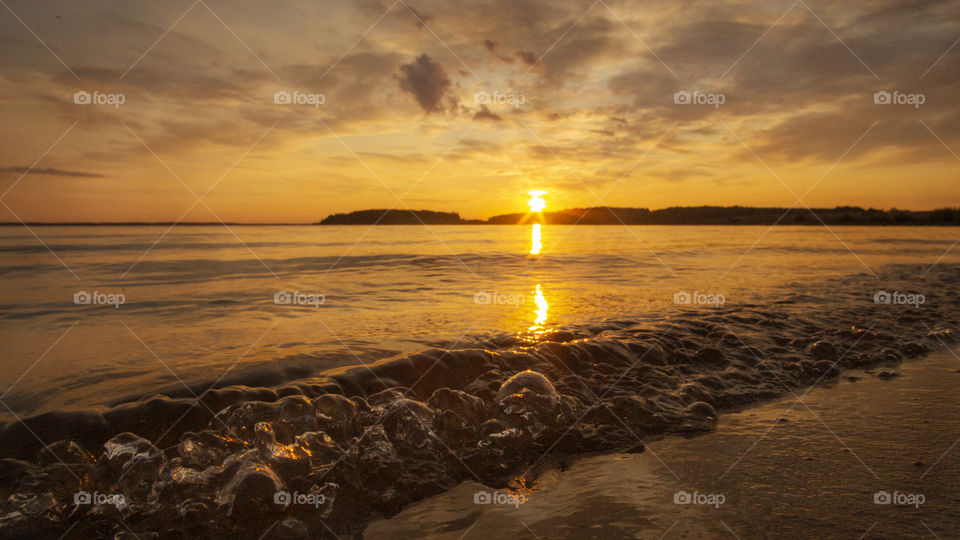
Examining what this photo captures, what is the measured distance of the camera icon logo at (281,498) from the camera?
3.30 m

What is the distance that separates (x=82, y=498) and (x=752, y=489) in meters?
4.20

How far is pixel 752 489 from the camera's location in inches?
131

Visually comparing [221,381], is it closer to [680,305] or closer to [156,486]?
[156,486]

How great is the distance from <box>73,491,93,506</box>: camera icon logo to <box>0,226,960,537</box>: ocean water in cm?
5

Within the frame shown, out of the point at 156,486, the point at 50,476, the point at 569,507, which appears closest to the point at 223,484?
the point at 156,486

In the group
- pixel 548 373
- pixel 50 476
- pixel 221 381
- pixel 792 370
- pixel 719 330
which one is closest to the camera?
pixel 50 476

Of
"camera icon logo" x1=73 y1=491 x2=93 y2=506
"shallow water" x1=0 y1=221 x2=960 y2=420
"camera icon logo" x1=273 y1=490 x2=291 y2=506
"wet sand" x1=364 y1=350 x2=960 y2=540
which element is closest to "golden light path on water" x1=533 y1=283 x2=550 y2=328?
"shallow water" x1=0 y1=221 x2=960 y2=420

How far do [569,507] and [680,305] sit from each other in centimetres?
740

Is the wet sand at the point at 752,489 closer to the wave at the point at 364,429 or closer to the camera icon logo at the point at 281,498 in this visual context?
the wave at the point at 364,429

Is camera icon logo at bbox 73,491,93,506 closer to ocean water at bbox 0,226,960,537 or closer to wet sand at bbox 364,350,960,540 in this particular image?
ocean water at bbox 0,226,960,537

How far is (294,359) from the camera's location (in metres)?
5.77

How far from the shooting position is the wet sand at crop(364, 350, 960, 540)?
2.90m

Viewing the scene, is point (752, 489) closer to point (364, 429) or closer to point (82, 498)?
point (364, 429)

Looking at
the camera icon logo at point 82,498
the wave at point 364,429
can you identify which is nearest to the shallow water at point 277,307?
the wave at point 364,429
